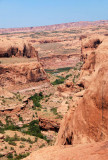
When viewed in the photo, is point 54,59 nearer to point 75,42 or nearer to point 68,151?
point 75,42

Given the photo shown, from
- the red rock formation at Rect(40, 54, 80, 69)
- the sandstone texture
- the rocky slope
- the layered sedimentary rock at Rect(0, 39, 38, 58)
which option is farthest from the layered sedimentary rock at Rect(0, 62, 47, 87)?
the red rock formation at Rect(40, 54, 80, 69)

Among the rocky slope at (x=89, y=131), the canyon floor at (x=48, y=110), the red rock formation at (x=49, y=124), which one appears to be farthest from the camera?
the red rock formation at (x=49, y=124)

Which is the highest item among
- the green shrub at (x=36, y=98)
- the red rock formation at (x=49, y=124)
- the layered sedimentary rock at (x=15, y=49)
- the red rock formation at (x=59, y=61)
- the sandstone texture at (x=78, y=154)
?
the layered sedimentary rock at (x=15, y=49)

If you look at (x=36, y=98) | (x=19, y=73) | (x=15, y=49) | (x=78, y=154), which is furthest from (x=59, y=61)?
(x=78, y=154)

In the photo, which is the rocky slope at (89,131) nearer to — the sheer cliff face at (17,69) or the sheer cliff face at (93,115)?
the sheer cliff face at (93,115)

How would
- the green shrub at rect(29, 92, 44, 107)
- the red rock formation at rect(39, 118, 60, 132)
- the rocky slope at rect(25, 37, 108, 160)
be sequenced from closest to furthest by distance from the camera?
the rocky slope at rect(25, 37, 108, 160)
the red rock formation at rect(39, 118, 60, 132)
the green shrub at rect(29, 92, 44, 107)

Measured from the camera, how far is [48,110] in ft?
97.9

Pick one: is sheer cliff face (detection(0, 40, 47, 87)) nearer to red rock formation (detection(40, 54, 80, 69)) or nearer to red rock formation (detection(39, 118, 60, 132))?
red rock formation (detection(39, 118, 60, 132))

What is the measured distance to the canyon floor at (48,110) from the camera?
8328 millimetres

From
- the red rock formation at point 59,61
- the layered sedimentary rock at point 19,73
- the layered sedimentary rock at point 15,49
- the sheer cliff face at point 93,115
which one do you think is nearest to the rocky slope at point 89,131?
the sheer cliff face at point 93,115

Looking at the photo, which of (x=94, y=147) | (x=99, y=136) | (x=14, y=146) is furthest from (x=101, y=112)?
(x=14, y=146)

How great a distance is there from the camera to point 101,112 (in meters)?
8.94

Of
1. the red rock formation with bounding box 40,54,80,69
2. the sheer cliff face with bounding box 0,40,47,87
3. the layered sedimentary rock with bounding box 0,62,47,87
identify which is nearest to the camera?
the layered sedimentary rock with bounding box 0,62,47,87

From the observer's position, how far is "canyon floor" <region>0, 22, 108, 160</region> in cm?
833
